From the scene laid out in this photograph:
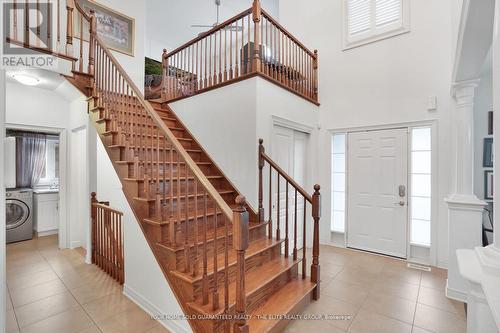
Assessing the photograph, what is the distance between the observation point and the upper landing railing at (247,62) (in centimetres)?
306

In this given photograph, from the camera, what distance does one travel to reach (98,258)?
3.38 m

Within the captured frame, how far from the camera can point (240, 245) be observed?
60.7 inches

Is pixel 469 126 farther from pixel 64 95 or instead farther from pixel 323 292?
pixel 64 95

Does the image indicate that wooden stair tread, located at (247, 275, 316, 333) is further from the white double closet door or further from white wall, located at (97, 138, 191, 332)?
the white double closet door

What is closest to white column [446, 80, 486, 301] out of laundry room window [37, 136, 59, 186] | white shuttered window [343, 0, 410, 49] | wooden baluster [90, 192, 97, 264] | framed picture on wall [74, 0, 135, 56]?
white shuttered window [343, 0, 410, 49]

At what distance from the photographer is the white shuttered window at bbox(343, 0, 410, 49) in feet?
12.0

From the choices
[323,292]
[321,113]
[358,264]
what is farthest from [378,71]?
[323,292]

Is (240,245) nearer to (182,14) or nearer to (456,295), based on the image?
(456,295)

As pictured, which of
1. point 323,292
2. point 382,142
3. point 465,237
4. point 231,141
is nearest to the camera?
point 465,237

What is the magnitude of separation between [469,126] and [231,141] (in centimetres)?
265

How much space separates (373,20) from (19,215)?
22.6ft

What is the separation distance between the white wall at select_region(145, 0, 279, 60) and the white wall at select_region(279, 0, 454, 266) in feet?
4.00

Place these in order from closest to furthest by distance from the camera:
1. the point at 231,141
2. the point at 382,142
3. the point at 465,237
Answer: the point at 465,237 → the point at 231,141 → the point at 382,142

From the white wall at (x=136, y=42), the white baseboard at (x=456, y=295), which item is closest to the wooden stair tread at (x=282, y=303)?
the white baseboard at (x=456, y=295)
